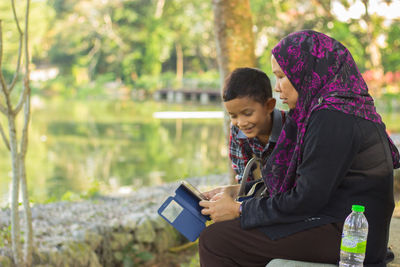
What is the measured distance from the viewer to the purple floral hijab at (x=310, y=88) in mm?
→ 1584

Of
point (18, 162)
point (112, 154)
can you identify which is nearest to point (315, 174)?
point (18, 162)

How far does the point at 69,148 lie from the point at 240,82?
9.05 metres

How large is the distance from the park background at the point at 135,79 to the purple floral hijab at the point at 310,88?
6.50 ft

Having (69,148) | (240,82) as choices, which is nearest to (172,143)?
(69,148)

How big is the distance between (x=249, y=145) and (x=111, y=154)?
26.2ft

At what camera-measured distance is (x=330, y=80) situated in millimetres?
1616

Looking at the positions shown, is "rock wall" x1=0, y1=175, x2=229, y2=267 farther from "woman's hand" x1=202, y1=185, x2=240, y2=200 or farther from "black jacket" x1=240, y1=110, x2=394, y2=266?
"black jacket" x1=240, y1=110, x2=394, y2=266

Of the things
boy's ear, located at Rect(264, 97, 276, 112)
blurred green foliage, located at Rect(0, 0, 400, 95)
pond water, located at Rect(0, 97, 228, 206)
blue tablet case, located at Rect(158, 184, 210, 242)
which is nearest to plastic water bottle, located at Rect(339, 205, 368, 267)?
blue tablet case, located at Rect(158, 184, 210, 242)

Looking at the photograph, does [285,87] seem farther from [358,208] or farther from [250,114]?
[358,208]

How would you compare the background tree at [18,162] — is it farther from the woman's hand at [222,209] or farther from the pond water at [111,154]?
the pond water at [111,154]

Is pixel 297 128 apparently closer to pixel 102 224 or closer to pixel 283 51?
pixel 283 51

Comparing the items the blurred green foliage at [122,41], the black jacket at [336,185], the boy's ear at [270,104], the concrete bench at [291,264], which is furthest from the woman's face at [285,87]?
the blurred green foliage at [122,41]

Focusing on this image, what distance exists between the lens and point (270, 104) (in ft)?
6.83

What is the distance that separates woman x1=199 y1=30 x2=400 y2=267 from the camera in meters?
1.53
